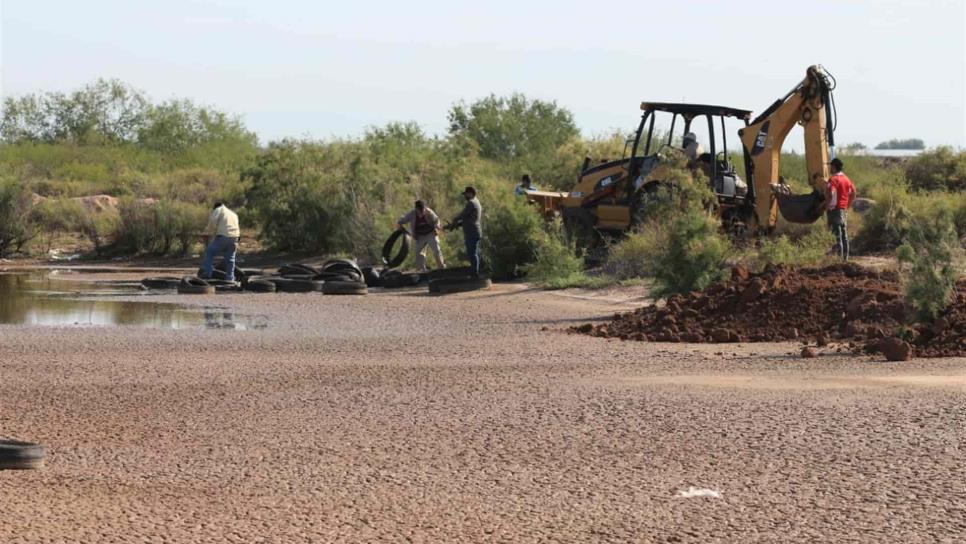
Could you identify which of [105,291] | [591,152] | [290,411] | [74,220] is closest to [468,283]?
[105,291]

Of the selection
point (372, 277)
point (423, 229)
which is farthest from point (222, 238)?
point (423, 229)

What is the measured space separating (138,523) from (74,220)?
42376mm

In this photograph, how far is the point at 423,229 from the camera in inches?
1238

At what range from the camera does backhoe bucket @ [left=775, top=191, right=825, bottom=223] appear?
28.3 metres

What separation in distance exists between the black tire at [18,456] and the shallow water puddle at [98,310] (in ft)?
37.1

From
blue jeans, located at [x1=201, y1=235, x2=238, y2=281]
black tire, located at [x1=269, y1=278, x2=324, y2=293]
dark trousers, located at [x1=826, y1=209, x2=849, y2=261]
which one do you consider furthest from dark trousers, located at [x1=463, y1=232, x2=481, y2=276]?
dark trousers, located at [x1=826, y1=209, x2=849, y2=261]

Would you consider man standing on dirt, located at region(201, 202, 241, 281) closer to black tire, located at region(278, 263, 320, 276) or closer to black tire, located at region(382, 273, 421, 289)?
black tire, located at region(278, 263, 320, 276)

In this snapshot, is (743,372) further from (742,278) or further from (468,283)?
(468,283)

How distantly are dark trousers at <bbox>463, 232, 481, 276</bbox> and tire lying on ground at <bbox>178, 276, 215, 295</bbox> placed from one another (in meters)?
4.99

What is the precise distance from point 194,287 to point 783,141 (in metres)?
11.7

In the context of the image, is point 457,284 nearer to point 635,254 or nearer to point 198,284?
point 635,254

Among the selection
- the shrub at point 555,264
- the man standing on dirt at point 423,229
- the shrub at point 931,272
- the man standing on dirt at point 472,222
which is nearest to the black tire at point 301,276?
the man standing on dirt at point 423,229

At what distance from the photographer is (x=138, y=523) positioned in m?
8.59

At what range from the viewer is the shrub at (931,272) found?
1742 centimetres
